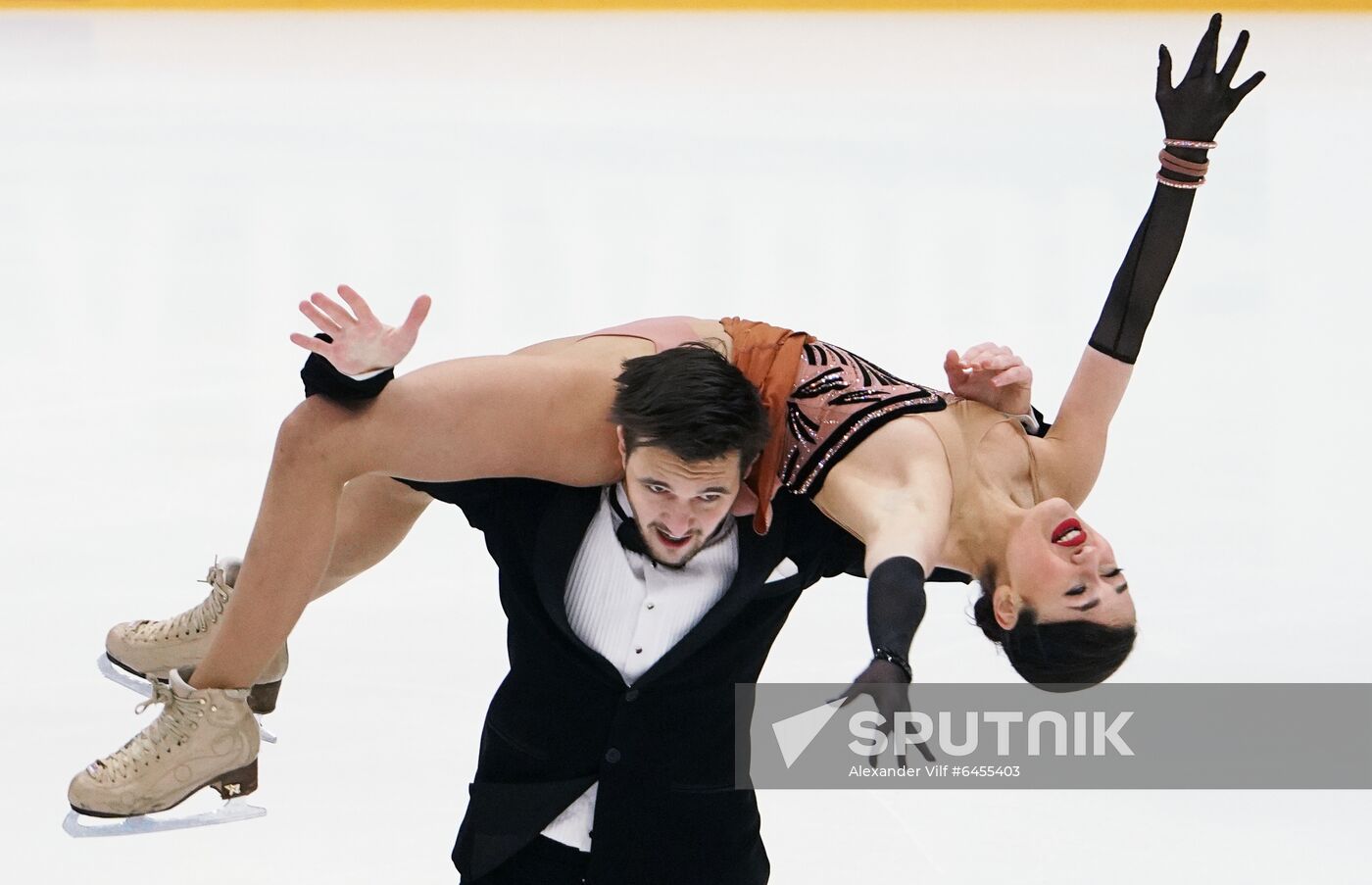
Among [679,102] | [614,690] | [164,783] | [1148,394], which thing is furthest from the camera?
[679,102]

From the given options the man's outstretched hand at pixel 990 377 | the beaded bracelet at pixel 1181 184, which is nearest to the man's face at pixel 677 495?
the man's outstretched hand at pixel 990 377

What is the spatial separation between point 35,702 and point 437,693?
816 mm

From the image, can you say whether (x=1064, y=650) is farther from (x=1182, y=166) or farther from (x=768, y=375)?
(x=1182, y=166)

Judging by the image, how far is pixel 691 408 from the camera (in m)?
2.67

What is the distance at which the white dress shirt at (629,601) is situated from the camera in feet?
9.23

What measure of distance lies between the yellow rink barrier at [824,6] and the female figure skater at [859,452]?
634 centimetres

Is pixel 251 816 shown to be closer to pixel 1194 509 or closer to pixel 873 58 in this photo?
pixel 1194 509

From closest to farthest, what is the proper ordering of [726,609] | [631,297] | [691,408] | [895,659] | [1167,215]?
[895,659], [691,408], [726,609], [1167,215], [631,297]

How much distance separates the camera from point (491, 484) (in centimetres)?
293

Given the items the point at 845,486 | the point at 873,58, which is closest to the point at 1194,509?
the point at 845,486

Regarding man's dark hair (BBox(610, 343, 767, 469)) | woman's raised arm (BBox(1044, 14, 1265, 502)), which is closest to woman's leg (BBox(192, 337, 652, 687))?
man's dark hair (BBox(610, 343, 767, 469))

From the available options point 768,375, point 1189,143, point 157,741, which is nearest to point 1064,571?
point 768,375

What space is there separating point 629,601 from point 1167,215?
1.26m

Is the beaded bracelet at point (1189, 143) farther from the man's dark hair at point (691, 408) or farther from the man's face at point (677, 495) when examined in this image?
the man's face at point (677, 495)
